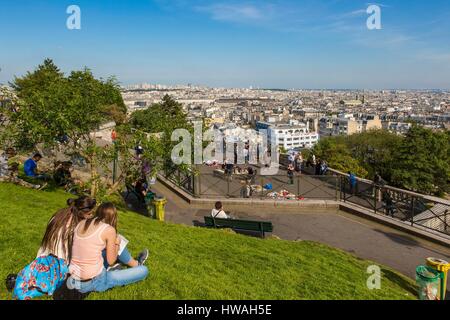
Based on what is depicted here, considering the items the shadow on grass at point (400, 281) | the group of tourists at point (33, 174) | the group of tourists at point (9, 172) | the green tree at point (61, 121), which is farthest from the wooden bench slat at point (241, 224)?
the group of tourists at point (9, 172)

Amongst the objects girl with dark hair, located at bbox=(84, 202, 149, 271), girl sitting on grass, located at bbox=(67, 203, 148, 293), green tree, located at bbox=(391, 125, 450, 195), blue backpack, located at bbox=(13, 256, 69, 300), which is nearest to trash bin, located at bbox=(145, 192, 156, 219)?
girl with dark hair, located at bbox=(84, 202, 149, 271)

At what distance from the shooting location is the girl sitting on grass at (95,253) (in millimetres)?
4379

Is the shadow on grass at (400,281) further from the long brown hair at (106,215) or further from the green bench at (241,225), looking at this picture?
the long brown hair at (106,215)

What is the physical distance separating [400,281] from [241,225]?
3894 mm

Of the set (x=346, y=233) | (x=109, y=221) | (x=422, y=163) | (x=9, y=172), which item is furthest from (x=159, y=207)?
(x=422, y=163)

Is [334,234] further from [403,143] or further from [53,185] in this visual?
[403,143]

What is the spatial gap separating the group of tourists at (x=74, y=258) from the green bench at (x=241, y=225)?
17.3 feet

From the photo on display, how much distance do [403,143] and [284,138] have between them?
125 m

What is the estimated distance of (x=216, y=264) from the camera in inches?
255

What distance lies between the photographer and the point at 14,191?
9922mm

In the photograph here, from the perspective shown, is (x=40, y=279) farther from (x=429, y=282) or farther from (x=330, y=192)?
(x=330, y=192)

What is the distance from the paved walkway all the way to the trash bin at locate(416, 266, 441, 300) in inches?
57.1
